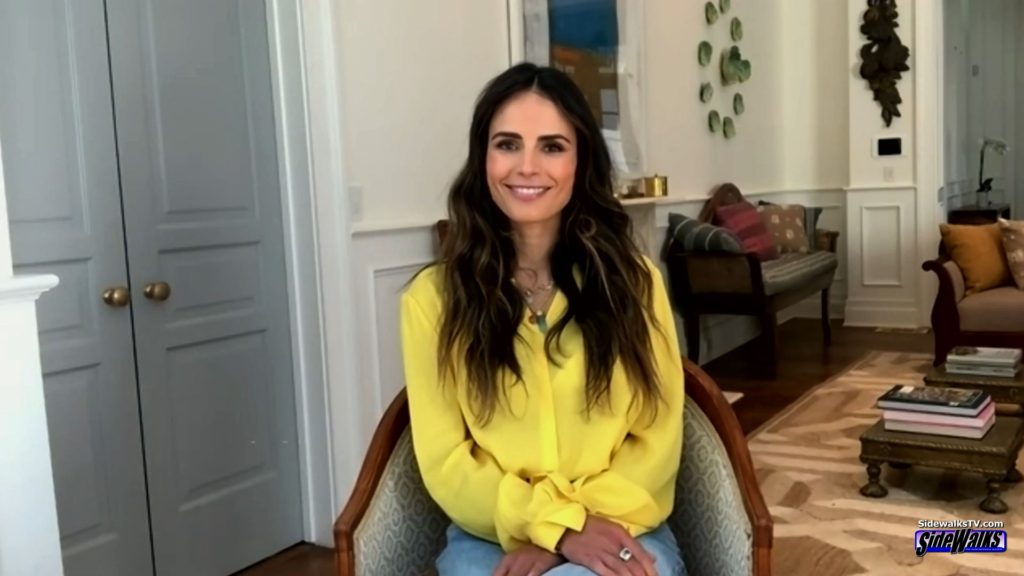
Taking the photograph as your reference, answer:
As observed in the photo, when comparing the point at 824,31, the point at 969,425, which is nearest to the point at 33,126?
the point at 969,425

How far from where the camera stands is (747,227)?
5320 millimetres

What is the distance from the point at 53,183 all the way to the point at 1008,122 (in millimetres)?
8443

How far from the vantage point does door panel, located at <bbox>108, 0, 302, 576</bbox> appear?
248 centimetres

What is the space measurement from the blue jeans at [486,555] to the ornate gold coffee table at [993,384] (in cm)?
242

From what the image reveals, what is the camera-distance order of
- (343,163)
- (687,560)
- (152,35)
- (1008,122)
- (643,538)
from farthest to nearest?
(1008,122) < (343,163) < (152,35) < (687,560) < (643,538)

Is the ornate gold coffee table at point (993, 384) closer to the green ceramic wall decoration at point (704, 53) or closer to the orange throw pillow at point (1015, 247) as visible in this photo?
the orange throw pillow at point (1015, 247)

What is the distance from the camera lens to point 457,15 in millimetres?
3275

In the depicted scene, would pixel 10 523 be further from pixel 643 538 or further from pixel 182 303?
pixel 643 538

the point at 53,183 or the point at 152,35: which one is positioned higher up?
the point at 152,35

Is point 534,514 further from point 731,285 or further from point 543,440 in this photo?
point 731,285

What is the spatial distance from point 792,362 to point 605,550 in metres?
4.13

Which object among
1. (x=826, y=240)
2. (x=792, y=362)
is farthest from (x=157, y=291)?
(x=826, y=240)

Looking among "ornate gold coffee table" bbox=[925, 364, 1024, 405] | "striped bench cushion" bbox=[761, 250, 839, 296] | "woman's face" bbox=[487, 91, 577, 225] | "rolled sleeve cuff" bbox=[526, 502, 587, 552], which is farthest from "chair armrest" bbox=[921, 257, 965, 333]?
"rolled sleeve cuff" bbox=[526, 502, 587, 552]

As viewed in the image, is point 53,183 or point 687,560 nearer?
point 687,560
